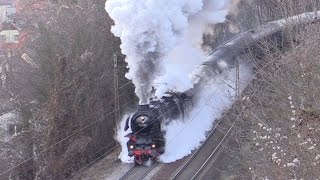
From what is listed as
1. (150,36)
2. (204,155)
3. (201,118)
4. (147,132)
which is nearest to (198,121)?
(201,118)

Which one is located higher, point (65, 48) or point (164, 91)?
point (65, 48)

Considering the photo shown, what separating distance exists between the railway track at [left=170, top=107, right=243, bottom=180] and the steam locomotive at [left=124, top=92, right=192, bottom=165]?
51.3 inches

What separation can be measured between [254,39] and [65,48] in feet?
34.3

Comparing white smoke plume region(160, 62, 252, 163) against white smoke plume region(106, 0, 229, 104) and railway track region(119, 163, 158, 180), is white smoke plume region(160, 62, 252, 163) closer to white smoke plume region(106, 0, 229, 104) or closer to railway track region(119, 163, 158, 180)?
railway track region(119, 163, 158, 180)

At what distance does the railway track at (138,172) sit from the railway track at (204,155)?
110 centimetres

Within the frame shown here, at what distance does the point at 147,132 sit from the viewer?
65.1 ft

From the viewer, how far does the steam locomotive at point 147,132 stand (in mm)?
19750

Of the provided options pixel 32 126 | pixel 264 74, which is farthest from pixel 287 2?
pixel 32 126

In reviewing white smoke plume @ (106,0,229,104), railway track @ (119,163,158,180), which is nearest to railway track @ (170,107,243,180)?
railway track @ (119,163,158,180)

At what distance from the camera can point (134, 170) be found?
20.3 metres

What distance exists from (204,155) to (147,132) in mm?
3530

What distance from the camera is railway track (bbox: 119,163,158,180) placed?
19516mm

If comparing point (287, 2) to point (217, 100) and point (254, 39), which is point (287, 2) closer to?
point (254, 39)

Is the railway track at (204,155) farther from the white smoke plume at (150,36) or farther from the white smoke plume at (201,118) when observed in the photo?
the white smoke plume at (150,36)
